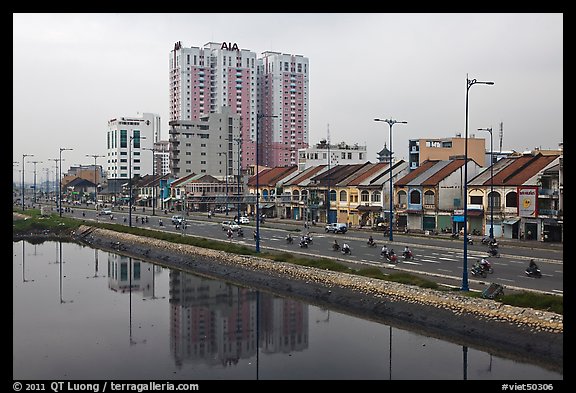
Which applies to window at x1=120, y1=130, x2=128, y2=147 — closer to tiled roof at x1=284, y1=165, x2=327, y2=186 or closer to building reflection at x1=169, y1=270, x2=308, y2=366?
tiled roof at x1=284, y1=165, x2=327, y2=186

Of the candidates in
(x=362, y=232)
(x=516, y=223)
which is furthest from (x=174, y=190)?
(x=516, y=223)

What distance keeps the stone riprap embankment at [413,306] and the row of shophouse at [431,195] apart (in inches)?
466

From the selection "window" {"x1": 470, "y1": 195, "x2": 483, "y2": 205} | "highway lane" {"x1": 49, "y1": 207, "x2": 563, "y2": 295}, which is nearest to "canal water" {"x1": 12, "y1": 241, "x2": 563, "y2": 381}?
"highway lane" {"x1": 49, "y1": 207, "x2": 563, "y2": 295}

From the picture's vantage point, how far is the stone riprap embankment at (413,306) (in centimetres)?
2900

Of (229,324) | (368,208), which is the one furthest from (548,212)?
(229,324)

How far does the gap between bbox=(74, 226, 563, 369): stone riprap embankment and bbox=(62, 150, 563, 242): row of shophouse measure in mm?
11832

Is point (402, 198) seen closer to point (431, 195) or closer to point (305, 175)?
point (431, 195)

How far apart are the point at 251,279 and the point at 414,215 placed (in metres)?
34.1

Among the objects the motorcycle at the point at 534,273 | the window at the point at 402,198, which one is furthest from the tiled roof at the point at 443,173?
the motorcycle at the point at 534,273

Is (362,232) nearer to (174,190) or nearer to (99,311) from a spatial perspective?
(99,311)

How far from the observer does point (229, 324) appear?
127 ft

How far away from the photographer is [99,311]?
140 ft

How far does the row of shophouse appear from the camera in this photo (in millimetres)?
64938
